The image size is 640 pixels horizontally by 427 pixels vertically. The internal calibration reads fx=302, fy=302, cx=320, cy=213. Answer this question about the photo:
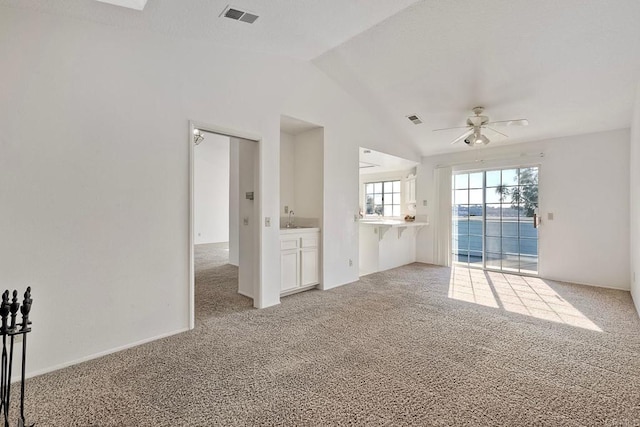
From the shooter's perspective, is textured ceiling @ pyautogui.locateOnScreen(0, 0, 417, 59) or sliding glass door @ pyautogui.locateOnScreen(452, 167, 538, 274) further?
sliding glass door @ pyautogui.locateOnScreen(452, 167, 538, 274)

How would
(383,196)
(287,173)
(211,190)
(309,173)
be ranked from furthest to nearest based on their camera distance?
(211,190) → (383,196) → (287,173) → (309,173)

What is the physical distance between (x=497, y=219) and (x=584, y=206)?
1.30 meters

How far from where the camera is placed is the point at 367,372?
2254 millimetres

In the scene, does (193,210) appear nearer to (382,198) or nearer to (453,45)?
(453,45)

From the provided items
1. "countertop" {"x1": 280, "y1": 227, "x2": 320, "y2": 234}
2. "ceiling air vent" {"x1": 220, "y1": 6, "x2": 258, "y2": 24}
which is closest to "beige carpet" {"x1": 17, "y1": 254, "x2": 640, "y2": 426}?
"countertop" {"x1": 280, "y1": 227, "x2": 320, "y2": 234}

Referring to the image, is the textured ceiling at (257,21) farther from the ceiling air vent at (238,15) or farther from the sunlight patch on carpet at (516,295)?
the sunlight patch on carpet at (516,295)

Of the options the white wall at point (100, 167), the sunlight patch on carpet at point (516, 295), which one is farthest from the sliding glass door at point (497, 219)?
the white wall at point (100, 167)

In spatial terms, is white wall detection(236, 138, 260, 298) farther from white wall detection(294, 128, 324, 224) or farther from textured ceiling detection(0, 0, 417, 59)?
textured ceiling detection(0, 0, 417, 59)

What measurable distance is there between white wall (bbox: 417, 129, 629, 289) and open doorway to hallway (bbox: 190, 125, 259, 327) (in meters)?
4.82

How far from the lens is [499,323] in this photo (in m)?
3.25

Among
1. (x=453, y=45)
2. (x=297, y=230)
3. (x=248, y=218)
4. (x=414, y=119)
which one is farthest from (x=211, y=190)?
(x=453, y=45)

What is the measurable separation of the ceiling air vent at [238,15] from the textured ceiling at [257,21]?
48 mm

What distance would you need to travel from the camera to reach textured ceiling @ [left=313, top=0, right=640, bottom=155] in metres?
2.87

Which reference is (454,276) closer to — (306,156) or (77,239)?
(306,156)
